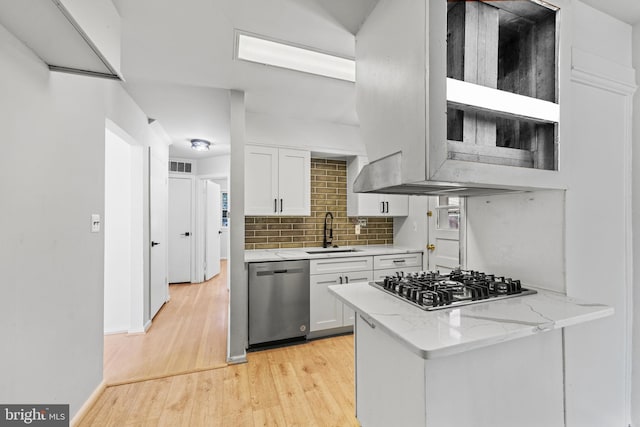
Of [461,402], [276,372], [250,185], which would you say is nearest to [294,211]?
[250,185]

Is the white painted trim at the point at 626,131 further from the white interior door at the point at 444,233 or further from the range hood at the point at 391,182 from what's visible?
the white interior door at the point at 444,233

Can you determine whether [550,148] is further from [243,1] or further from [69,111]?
[69,111]

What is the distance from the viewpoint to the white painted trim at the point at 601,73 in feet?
4.85

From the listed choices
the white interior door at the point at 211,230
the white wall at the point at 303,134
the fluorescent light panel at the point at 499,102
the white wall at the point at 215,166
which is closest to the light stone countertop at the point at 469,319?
the fluorescent light panel at the point at 499,102

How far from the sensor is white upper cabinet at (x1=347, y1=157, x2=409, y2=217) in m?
3.50

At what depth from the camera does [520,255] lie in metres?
1.58

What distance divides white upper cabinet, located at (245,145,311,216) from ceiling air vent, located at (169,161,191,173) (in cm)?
290

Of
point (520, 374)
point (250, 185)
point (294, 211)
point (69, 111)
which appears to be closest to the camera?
point (520, 374)

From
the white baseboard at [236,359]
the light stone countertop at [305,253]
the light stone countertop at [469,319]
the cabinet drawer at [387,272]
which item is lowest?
the white baseboard at [236,359]

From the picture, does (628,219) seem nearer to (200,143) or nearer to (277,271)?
(277,271)

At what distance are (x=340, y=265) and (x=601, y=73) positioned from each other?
7.92 ft

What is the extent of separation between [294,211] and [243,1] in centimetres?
203

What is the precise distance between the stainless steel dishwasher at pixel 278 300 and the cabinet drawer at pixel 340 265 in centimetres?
11

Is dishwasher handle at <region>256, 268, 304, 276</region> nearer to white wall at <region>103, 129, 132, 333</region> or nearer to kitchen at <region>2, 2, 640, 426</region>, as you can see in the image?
kitchen at <region>2, 2, 640, 426</region>
